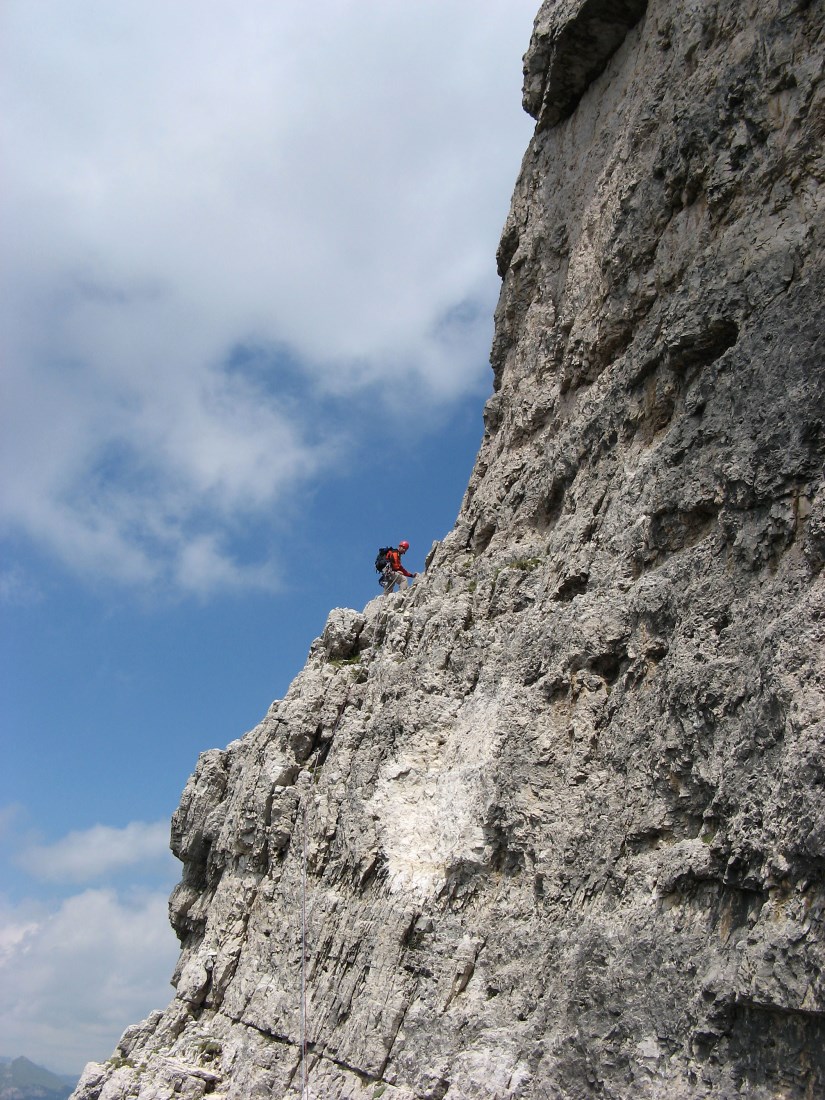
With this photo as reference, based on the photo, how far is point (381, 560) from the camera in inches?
1195

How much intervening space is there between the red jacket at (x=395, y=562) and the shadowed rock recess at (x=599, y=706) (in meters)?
3.87

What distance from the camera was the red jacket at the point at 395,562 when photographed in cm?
2969

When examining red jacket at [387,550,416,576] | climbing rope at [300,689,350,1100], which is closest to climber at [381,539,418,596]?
red jacket at [387,550,416,576]

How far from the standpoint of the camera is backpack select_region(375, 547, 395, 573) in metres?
30.3

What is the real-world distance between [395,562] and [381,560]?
656mm

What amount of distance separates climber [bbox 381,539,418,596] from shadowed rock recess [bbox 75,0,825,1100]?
374 centimetres

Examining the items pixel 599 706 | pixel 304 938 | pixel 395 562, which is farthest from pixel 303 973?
pixel 395 562

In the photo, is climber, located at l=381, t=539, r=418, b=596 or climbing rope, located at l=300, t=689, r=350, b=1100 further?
climber, located at l=381, t=539, r=418, b=596

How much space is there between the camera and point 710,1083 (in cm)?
1045

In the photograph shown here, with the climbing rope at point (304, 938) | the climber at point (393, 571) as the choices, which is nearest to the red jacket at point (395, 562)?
the climber at point (393, 571)

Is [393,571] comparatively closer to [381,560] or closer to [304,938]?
[381,560]

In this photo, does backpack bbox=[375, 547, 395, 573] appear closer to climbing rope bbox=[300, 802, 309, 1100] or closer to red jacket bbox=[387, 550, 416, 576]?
red jacket bbox=[387, 550, 416, 576]

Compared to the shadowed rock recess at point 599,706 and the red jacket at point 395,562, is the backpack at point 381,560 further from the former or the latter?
the shadowed rock recess at point 599,706

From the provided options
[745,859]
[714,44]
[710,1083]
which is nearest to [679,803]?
[745,859]
